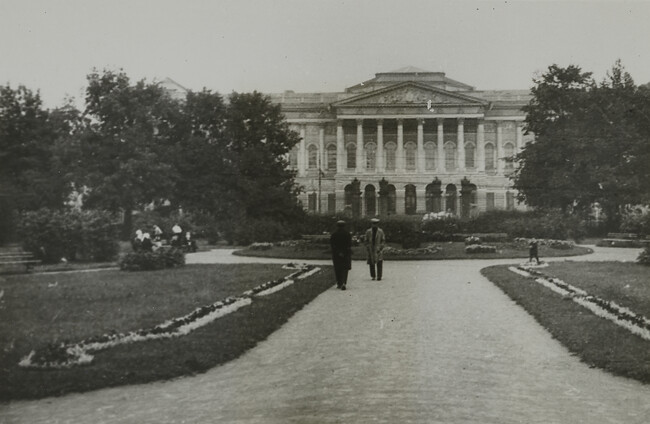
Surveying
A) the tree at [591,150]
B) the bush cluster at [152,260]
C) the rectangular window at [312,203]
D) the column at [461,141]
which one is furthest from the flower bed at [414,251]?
the column at [461,141]

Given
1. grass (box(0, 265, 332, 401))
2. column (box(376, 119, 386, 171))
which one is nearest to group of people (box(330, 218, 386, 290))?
grass (box(0, 265, 332, 401))

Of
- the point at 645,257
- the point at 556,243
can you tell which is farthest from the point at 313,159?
the point at 645,257

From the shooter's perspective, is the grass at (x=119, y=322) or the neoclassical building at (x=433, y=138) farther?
the neoclassical building at (x=433, y=138)

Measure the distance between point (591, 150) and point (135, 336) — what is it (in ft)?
36.2

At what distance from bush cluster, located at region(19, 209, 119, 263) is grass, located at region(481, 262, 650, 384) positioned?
7.85 m

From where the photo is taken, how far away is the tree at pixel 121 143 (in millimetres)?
10094

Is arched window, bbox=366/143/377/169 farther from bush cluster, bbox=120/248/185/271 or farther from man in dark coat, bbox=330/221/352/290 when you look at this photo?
man in dark coat, bbox=330/221/352/290

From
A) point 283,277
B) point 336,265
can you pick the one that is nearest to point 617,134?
point 336,265

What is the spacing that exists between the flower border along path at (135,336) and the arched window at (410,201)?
1622 cm

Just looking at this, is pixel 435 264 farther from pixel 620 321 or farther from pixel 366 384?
pixel 366 384

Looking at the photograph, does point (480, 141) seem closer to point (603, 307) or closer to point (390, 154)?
point (390, 154)

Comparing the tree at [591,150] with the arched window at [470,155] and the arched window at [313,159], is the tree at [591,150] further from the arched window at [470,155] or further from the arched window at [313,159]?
the arched window at [470,155]

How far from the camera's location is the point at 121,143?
10664 mm

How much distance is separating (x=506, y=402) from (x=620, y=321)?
4.11 meters
